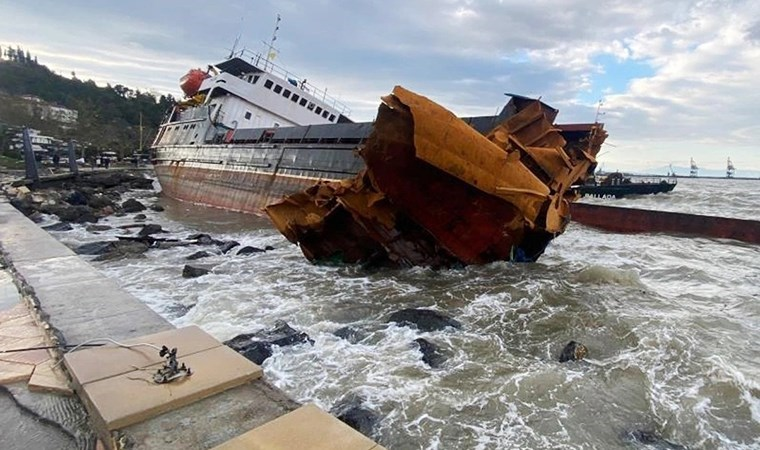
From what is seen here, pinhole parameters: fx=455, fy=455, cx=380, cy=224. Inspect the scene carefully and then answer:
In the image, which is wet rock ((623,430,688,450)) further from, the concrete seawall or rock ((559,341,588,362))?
the concrete seawall

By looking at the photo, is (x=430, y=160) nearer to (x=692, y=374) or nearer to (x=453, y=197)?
(x=453, y=197)

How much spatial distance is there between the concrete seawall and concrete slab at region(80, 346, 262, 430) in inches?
1.6

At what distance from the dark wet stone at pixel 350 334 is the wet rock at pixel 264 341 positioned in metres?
0.39

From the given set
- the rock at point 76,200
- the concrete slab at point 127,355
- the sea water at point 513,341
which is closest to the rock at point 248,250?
the sea water at point 513,341

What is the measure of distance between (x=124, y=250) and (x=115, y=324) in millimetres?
7914

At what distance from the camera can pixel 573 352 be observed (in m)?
4.76

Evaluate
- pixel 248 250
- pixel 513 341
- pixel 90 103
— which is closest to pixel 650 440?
pixel 513 341

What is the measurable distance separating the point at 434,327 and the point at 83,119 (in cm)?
7616

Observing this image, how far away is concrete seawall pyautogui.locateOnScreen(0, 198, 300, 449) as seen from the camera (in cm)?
208

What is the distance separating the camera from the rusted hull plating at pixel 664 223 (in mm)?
13625

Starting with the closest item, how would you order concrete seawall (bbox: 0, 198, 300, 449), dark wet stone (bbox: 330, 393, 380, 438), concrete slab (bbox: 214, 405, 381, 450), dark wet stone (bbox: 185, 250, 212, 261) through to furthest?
concrete slab (bbox: 214, 405, 381, 450), concrete seawall (bbox: 0, 198, 300, 449), dark wet stone (bbox: 330, 393, 380, 438), dark wet stone (bbox: 185, 250, 212, 261)

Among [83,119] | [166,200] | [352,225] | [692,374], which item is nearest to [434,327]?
[692,374]

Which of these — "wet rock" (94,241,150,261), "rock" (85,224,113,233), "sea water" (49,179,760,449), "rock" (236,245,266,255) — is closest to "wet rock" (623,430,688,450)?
"sea water" (49,179,760,449)

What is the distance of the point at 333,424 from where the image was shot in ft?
6.80
